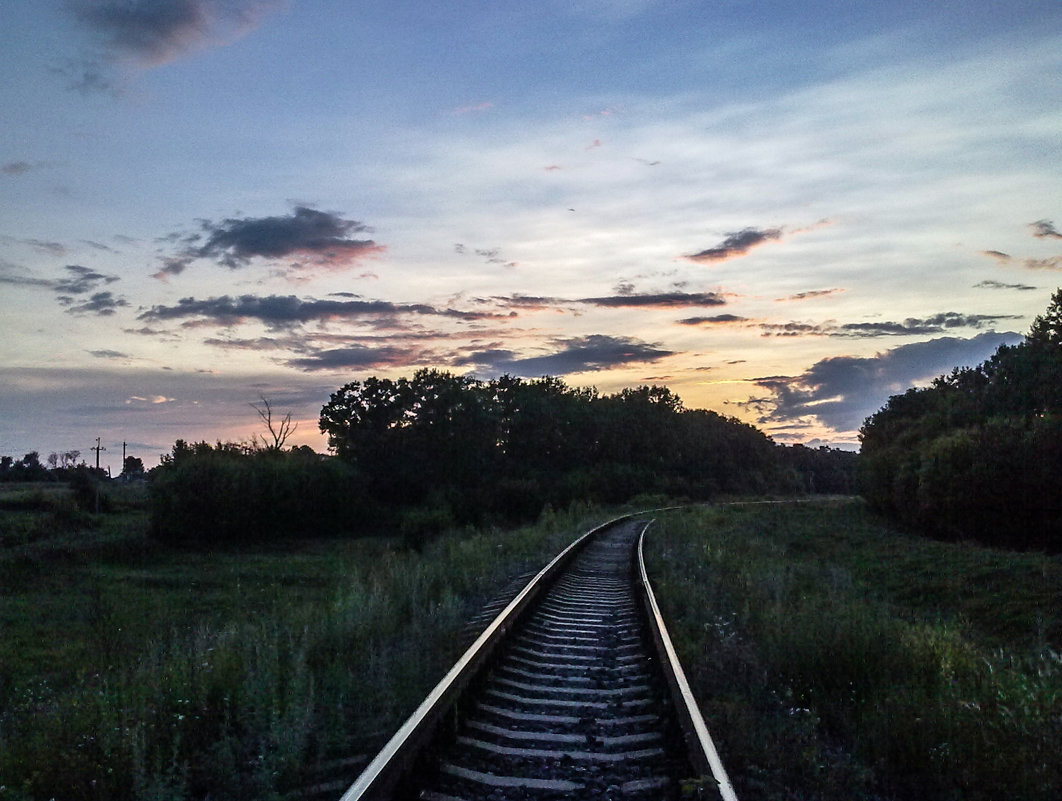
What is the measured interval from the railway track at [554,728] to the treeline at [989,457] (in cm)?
2568

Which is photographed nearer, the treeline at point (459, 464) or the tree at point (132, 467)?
the treeline at point (459, 464)

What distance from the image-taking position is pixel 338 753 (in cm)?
507

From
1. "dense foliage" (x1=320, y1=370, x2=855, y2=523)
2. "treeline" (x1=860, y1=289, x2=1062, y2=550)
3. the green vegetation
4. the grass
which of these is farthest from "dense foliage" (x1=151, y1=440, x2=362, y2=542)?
the green vegetation

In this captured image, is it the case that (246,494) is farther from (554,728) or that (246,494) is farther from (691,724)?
(691,724)

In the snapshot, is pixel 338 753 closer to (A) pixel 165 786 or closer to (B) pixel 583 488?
(A) pixel 165 786

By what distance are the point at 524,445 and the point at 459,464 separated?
990 cm

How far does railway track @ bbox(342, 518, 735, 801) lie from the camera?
4.26 m

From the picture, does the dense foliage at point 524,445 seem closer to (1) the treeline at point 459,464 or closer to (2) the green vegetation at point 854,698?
(1) the treeline at point 459,464

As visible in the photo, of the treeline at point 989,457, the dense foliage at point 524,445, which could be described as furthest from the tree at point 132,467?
the treeline at point 989,457

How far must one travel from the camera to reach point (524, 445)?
82000 mm

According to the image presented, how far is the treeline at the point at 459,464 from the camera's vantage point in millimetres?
51625

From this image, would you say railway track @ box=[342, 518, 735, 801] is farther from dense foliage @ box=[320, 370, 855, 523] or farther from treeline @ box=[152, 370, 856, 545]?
dense foliage @ box=[320, 370, 855, 523]

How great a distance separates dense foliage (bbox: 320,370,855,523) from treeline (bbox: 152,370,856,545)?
0.13 meters

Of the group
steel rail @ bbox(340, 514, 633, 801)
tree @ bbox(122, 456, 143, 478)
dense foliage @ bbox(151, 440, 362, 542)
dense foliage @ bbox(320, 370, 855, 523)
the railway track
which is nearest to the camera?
steel rail @ bbox(340, 514, 633, 801)
